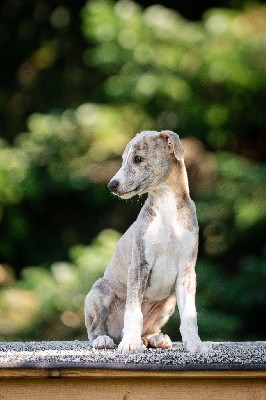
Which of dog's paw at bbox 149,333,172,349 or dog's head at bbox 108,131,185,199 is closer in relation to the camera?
dog's head at bbox 108,131,185,199

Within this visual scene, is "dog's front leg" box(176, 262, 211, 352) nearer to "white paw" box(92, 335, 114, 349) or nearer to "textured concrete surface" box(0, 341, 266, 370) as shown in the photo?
"textured concrete surface" box(0, 341, 266, 370)

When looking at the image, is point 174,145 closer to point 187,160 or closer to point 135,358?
point 135,358

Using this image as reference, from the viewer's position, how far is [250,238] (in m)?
9.27

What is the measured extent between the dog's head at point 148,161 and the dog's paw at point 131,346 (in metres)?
0.58

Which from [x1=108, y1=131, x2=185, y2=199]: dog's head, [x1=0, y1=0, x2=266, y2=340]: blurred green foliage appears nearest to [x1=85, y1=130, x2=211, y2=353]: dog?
[x1=108, y1=131, x2=185, y2=199]: dog's head

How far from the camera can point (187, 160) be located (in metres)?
9.42

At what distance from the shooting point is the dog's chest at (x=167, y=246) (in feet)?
14.7

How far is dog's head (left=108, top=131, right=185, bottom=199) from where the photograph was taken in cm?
445

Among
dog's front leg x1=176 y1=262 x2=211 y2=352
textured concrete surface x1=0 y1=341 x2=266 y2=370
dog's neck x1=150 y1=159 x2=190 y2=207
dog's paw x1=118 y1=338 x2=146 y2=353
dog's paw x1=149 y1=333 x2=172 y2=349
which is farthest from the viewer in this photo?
dog's paw x1=149 y1=333 x2=172 y2=349

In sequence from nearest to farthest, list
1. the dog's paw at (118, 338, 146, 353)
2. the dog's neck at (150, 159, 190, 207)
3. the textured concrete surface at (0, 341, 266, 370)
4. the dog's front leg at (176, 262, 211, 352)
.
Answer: the textured concrete surface at (0, 341, 266, 370), the dog's paw at (118, 338, 146, 353), the dog's front leg at (176, 262, 211, 352), the dog's neck at (150, 159, 190, 207)

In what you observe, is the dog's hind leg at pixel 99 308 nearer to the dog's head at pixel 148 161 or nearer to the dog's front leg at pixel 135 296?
the dog's front leg at pixel 135 296

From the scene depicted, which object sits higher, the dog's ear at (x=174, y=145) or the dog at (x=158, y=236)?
the dog's ear at (x=174, y=145)

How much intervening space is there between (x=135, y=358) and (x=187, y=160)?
549 centimetres

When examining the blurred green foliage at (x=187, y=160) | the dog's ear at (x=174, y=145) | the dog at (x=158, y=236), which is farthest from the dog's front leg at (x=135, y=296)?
the blurred green foliage at (x=187, y=160)
